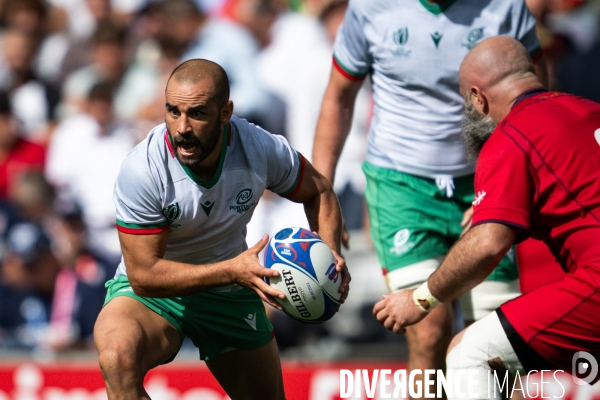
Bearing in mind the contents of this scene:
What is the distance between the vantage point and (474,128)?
4.74 m

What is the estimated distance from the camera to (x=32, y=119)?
11273 mm

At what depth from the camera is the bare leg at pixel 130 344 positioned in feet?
14.6

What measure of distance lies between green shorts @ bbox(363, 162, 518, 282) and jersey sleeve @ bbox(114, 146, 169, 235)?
64.7 inches

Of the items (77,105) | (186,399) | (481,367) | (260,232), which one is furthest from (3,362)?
(481,367)

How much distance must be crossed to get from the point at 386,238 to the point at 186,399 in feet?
9.61

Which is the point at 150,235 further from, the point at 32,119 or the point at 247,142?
the point at 32,119

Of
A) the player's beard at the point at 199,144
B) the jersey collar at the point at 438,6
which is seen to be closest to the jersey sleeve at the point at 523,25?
the jersey collar at the point at 438,6

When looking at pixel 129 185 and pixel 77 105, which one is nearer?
pixel 129 185

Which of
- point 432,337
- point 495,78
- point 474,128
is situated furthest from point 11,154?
point 495,78

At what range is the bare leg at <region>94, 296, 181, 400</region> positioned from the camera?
4.46 m

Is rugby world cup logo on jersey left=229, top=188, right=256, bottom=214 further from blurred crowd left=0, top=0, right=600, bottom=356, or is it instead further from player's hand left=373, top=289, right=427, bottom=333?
blurred crowd left=0, top=0, right=600, bottom=356

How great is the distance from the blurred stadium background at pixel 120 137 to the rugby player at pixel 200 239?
2.52m

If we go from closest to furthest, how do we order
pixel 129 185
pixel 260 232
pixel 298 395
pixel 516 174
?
pixel 516 174, pixel 129 185, pixel 298 395, pixel 260 232

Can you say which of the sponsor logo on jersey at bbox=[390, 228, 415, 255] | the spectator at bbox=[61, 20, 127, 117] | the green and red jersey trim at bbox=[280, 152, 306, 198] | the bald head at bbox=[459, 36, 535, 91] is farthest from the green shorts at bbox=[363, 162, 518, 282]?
the spectator at bbox=[61, 20, 127, 117]
